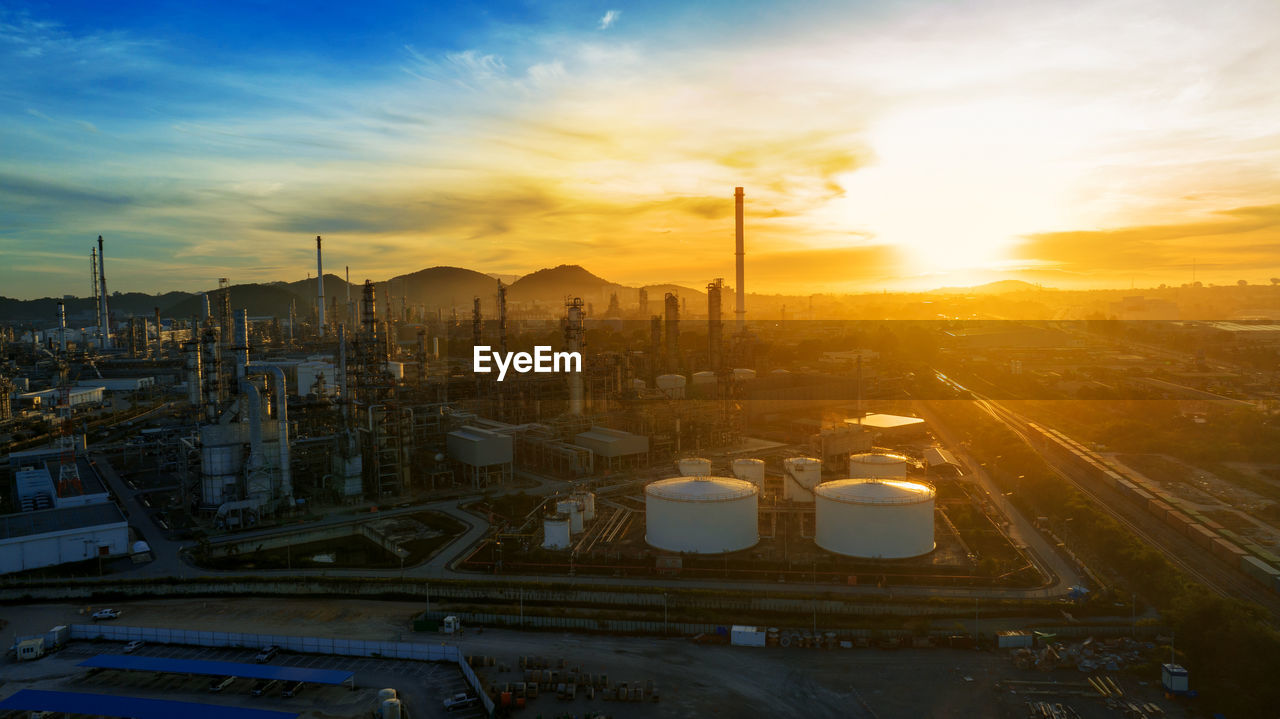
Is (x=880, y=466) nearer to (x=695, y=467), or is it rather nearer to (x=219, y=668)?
(x=695, y=467)

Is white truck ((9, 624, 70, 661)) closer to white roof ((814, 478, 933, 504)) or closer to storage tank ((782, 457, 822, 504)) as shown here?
white roof ((814, 478, 933, 504))

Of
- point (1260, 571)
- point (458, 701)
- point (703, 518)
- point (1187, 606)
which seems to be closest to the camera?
point (458, 701)

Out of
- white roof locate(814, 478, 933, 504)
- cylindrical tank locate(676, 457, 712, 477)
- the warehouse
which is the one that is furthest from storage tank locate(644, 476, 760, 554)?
the warehouse

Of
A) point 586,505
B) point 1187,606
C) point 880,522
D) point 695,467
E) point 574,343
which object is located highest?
point 574,343

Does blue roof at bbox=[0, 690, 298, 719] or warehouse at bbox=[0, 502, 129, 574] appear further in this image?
warehouse at bbox=[0, 502, 129, 574]

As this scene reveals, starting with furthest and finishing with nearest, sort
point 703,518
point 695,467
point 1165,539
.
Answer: point 695,467 → point 1165,539 → point 703,518

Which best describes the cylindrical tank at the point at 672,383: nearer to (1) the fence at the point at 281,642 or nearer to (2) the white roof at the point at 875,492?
(2) the white roof at the point at 875,492

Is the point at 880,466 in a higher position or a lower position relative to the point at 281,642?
higher

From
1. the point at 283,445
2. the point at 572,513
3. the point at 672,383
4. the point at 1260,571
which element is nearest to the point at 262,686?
the point at 572,513

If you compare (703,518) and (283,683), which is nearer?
(283,683)
